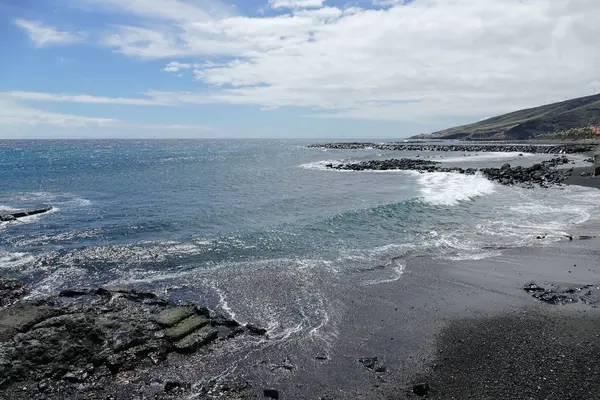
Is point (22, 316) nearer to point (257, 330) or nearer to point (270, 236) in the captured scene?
point (257, 330)

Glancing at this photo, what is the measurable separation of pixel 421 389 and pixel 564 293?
10.9 metres

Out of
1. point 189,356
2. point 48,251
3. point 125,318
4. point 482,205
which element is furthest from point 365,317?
point 482,205

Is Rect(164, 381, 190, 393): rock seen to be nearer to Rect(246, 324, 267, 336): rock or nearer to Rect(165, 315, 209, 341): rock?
Rect(165, 315, 209, 341): rock

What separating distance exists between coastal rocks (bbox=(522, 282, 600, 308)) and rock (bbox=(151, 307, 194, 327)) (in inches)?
598

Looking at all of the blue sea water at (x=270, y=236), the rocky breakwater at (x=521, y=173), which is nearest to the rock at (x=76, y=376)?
the blue sea water at (x=270, y=236)

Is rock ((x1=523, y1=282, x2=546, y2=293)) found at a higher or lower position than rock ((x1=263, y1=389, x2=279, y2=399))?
higher

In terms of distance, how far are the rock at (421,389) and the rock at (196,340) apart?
24.3 ft

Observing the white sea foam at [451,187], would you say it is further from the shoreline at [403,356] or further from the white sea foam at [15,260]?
the white sea foam at [15,260]

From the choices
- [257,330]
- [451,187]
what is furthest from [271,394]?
[451,187]

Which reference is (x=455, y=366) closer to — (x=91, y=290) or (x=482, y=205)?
(x=91, y=290)

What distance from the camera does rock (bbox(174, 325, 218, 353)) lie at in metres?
14.4

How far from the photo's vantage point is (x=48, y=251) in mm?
26766

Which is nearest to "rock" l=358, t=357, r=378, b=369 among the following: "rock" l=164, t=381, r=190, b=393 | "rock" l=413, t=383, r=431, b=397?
"rock" l=413, t=383, r=431, b=397

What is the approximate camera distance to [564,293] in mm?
18375
